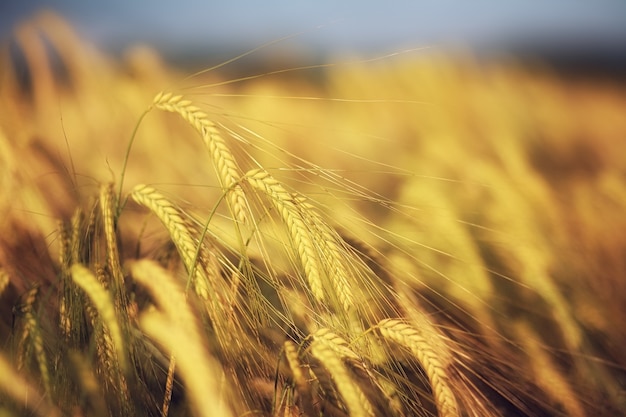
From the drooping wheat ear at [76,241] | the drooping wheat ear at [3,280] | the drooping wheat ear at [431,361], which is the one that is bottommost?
the drooping wheat ear at [431,361]

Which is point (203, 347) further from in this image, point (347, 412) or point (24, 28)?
point (24, 28)

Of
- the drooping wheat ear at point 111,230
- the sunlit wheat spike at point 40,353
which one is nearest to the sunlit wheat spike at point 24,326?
the sunlit wheat spike at point 40,353

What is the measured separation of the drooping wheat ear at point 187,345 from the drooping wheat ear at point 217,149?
123 millimetres

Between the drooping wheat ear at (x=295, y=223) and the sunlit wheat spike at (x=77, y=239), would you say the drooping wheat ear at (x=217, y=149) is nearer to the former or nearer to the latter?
the drooping wheat ear at (x=295, y=223)

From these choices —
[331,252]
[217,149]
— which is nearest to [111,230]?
[217,149]

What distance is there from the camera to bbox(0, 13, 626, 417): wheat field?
1.98ft

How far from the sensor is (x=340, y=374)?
546 mm

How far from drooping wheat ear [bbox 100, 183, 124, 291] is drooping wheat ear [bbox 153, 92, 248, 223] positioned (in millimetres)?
139

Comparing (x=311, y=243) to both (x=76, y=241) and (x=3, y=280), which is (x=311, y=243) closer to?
(x=76, y=241)

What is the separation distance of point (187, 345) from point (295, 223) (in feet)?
0.61

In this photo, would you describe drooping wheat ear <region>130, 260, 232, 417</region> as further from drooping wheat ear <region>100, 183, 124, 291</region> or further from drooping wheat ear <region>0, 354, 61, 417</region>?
drooping wheat ear <region>0, 354, 61, 417</region>

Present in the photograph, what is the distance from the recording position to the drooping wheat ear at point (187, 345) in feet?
1.75

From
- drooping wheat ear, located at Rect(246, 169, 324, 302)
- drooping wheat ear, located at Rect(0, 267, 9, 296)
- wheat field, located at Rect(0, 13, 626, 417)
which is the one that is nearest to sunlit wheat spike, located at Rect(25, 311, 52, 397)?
wheat field, located at Rect(0, 13, 626, 417)

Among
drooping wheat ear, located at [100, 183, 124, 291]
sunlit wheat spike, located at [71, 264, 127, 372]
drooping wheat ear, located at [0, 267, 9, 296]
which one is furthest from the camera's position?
drooping wheat ear, located at [0, 267, 9, 296]
